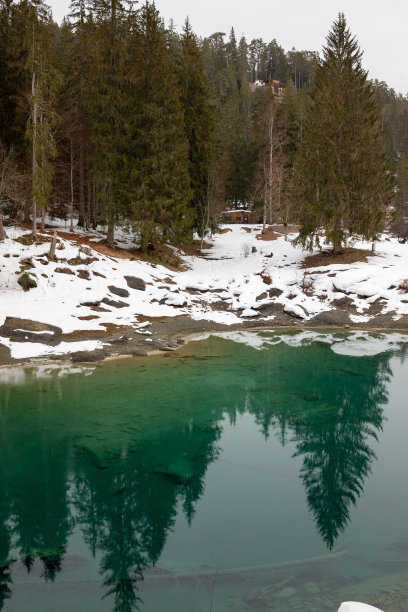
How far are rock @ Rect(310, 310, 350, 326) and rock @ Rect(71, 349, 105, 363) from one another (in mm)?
11071

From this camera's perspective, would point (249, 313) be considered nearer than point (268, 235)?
Yes

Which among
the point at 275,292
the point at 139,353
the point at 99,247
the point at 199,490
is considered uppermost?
the point at 99,247

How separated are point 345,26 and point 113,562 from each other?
3200cm

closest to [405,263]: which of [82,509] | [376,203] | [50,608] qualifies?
[376,203]

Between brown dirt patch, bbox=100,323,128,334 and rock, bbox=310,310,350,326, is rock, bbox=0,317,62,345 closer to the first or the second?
brown dirt patch, bbox=100,323,128,334

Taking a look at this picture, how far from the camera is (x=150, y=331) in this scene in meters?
19.4

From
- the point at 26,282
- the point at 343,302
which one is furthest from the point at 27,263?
the point at 343,302

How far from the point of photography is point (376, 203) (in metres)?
27.4

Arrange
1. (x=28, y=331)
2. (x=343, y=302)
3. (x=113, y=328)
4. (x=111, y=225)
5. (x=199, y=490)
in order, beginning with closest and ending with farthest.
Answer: (x=199, y=490) < (x=28, y=331) < (x=113, y=328) < (x=343, y=302) < (x=111, y=225)

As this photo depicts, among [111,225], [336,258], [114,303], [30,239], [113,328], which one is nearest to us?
[113,328]

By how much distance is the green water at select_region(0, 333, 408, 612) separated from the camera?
19.7 feet

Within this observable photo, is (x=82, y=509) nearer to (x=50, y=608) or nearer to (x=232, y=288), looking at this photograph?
(x=50, y=608)

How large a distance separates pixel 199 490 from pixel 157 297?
15.8 m

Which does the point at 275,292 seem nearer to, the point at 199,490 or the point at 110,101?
the point at 110,101
